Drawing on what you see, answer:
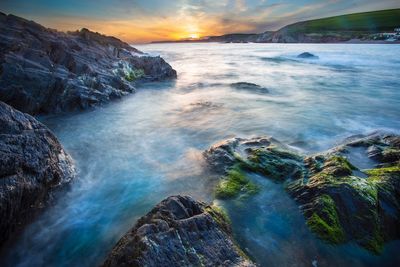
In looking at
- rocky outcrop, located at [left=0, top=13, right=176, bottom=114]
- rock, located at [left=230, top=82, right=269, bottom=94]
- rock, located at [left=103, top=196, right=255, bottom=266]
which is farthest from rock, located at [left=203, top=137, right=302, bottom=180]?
rock, located at [left=230, top=82, right=269, bottom=94]

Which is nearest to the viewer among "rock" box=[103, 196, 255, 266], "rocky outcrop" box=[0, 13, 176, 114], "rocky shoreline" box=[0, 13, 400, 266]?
"rock" box=[103, 196, 255, 266]

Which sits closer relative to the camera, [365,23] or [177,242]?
[177,242]

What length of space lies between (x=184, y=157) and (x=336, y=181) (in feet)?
15.8

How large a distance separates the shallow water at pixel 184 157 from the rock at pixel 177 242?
112cm

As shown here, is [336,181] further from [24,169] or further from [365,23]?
[365,23]

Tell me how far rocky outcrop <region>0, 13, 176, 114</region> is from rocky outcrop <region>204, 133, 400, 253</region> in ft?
29.8

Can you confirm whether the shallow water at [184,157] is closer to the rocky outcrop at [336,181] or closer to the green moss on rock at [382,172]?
the rocky outcrop at [336,181]

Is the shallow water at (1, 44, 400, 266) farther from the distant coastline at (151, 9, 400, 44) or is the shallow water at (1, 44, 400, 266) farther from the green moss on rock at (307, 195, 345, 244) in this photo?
the distant coastline at (151, 9, 400, 44)

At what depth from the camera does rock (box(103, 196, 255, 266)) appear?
376cm

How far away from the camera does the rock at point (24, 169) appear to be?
16.9 ft

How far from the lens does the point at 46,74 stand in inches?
509

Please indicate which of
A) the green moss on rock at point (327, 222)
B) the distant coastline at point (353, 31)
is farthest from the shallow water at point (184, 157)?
the distant coastline at point (353, 31)

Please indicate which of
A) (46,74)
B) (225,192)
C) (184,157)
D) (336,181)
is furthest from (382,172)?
(46,74)

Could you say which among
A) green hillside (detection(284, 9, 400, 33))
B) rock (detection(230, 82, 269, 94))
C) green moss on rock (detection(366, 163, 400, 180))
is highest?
green hillside (detection(284, 9, 400, 33))
